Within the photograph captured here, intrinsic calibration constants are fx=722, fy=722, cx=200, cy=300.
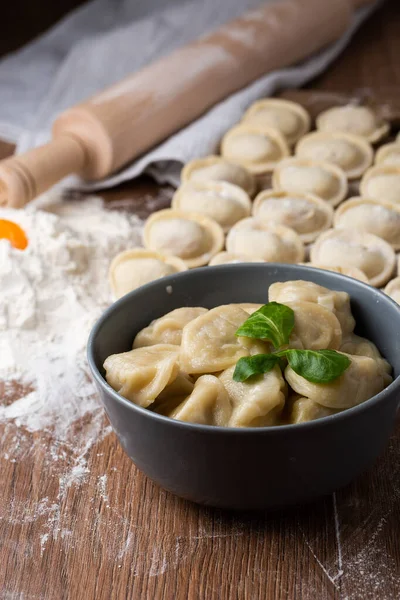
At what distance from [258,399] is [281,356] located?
120 mm

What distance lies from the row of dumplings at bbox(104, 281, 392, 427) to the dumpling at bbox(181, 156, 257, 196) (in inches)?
47.1

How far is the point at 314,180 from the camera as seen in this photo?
2.72m

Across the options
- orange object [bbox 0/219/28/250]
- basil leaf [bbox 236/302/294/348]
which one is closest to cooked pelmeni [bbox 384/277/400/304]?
basil leaf [bbox 236/302/294/348]


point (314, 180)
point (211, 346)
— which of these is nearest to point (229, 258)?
point (314, 180)

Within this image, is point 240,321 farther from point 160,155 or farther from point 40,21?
point 40,21

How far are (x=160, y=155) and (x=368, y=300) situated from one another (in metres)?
1.58

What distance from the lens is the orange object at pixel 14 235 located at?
234 cm

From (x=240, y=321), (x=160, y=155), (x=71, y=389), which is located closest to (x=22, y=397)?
(x=71, y=389)

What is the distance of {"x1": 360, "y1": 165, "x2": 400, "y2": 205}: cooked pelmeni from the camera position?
262 cm

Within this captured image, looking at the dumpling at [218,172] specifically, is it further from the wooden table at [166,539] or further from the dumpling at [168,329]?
the wooden table at [166,539]

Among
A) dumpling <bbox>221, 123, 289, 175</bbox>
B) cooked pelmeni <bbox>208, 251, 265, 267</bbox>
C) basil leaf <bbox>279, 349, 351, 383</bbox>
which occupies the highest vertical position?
basil leaf <bbox>279, 349, 351, 383</bbox>

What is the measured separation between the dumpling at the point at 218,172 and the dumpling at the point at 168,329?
3.85ft

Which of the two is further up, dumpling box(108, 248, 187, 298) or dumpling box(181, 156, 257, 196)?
dumpling box(108, 248, 187, 298)

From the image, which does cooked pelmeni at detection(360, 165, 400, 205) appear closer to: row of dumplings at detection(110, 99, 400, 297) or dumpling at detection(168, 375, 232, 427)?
row of dumplings at detection(110, 99, 400, 297)
